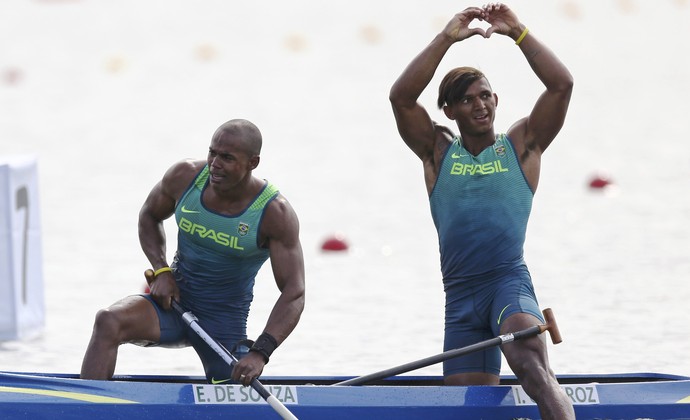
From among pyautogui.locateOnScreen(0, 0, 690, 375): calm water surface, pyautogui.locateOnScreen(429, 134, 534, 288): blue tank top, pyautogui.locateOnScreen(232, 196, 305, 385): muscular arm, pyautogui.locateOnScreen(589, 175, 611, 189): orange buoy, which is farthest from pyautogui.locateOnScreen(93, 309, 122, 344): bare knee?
pyautogui.locateOnScreen(589, 175, 611, 189): orange buoy

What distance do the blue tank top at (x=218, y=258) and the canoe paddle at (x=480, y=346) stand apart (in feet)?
2.33

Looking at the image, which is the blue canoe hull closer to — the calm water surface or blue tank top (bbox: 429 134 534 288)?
blue tank top (bbox: 429 134 534 288)

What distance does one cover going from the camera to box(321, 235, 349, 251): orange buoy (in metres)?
14.6

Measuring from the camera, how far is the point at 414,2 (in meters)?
43.7

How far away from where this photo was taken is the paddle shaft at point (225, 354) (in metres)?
6.87

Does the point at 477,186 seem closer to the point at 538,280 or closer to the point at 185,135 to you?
the point at 538,280

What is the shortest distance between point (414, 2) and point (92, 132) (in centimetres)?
2065

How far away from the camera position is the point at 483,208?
746 centimetres

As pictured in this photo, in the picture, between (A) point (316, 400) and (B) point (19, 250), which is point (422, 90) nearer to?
(A) point (316, 400)

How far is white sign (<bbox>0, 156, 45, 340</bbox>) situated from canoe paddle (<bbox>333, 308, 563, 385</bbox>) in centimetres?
371

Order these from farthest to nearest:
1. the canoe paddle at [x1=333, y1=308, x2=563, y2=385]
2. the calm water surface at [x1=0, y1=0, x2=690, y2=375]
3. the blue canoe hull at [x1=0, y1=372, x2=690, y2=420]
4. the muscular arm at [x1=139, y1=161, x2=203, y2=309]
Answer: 1. the calm water surface at [x1=0, y1=0, x2=690, y2=375]
2. the muscular arm at [x1=139, y1=161, x2=203, y2=309]
3. the canoe paddle at [x1=333, y1=308, x2=563, y2=385]
4. the blue canoe hull at [x1=0, y1=372, x2=690, y2=420]

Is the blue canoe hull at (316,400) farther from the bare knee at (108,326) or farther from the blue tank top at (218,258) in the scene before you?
the blue tank top at (218,258)

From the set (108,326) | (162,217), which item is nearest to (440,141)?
(162,217)

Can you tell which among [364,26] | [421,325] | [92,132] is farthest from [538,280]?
[364,26]
